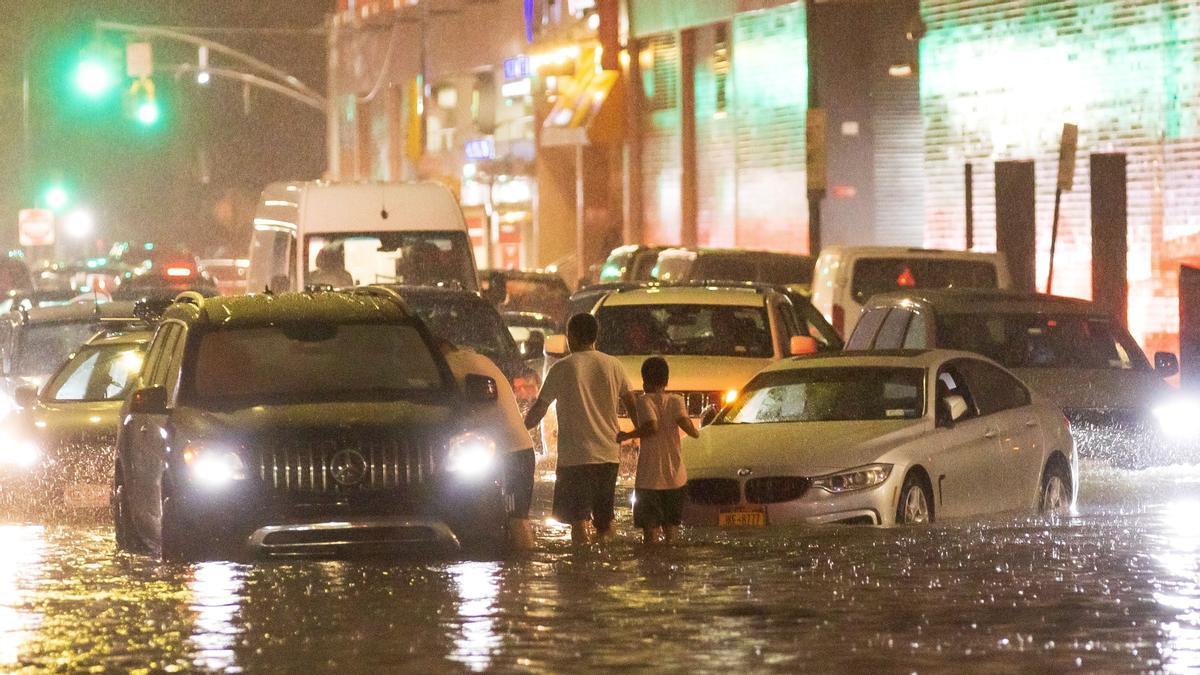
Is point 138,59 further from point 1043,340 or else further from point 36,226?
point 1043,340

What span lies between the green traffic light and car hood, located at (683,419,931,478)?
27543 mm

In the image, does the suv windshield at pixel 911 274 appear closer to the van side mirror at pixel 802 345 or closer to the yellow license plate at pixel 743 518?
the van side mirror at pixel 802 345

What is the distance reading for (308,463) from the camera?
42.0ft

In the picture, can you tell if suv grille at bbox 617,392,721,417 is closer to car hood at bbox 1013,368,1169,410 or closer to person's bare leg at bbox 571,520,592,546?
car hood at bbox 1013,368,1169,410

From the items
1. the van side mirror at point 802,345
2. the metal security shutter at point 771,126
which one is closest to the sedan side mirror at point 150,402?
the van side mirror at point 802,345

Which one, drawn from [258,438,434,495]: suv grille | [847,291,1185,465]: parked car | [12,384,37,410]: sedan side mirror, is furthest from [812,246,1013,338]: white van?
[258,438,434,495]: suv grille

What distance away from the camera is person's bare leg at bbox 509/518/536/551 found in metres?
13.7

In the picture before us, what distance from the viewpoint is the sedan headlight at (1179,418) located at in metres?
19.5

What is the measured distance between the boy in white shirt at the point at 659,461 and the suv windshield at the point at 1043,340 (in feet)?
20.7

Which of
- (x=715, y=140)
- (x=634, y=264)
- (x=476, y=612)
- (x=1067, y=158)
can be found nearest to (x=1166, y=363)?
(x=1067, y=158)

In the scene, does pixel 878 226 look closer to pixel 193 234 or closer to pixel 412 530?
pixel 412 530

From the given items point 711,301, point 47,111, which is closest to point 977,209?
point 711,301

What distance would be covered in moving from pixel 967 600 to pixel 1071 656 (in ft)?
5.54

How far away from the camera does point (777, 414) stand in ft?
53.8
